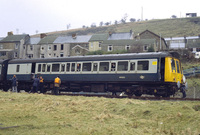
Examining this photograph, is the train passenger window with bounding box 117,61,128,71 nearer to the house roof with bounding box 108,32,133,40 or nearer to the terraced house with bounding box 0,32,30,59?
the house roof with bounding box 108,32,133,40

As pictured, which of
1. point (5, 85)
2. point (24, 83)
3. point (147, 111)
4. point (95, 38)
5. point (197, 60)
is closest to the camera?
point (147, 111)

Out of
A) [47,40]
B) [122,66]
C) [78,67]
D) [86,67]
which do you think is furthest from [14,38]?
[122,66]

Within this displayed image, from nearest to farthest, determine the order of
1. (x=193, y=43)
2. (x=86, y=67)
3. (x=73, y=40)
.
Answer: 1. (x=86, y=67)
2. (x=73, y=40)
3. (x=193, y=43)

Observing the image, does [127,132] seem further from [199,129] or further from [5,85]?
[5,85]

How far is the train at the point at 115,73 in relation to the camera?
1953 cm

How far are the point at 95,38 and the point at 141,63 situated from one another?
51380 mm

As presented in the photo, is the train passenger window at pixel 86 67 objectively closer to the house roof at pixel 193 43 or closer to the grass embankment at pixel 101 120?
the grass embankment at pixel 101 120

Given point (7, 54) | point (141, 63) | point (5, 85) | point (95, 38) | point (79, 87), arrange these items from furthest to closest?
1. point (7, 54)
2. point (95, 38)
3. point (5, 85)
4. point (79, 87)
5. point (141, 63)

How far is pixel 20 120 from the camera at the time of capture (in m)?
11.0

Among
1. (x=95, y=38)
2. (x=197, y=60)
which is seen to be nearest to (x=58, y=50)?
(x=95, y=38)

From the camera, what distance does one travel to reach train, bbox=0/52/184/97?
19.5 m

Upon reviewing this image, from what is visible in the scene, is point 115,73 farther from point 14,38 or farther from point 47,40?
point 14,38

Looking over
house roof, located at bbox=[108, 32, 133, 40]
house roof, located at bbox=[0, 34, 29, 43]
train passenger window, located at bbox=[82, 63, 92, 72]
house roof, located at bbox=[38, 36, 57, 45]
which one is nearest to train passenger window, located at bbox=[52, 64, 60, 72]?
train passenger window, located at bbox=[82, 63, 92, 72]

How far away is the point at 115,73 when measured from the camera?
21188 mm
